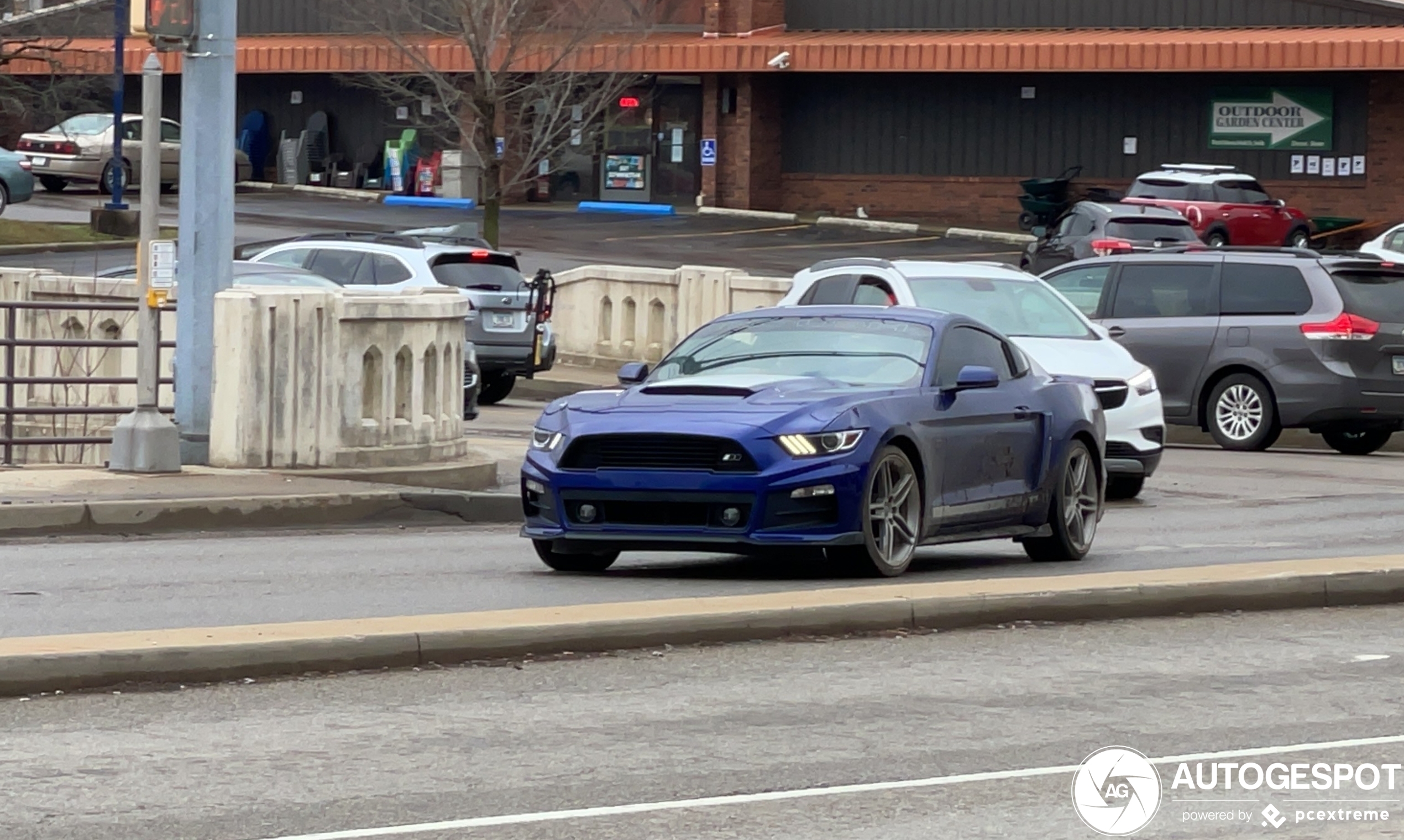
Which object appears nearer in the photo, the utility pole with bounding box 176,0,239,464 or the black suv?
the utility pole with bounding box 176,0,239,464

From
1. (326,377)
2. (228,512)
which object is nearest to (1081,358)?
(326,377)

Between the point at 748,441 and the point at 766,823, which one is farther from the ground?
the point at 748,441

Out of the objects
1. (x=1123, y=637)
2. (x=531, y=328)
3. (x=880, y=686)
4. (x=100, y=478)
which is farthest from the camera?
(x=531, y=328)

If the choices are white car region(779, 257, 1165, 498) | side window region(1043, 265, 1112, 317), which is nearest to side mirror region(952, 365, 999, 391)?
white car region(779, 257, 1165, 498)

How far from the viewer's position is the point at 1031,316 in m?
18.4

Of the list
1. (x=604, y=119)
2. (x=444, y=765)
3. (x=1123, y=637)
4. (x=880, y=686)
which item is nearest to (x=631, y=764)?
(x=444, y=765)

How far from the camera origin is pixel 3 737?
781 cm

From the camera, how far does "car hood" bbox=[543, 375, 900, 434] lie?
1130cm

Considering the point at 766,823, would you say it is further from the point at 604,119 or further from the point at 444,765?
the point at 604,119

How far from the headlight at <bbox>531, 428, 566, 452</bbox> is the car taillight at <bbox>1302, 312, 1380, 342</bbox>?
36.7 ft

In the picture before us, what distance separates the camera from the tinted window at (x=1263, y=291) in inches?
839

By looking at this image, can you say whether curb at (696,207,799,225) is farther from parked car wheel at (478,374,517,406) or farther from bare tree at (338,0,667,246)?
parked car wheel at (478,374,517,406)

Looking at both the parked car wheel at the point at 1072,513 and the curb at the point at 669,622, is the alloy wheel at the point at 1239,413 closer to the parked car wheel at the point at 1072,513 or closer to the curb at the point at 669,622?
the parked car wheel at the point at 1072,513

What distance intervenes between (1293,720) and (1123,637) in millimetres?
2177
